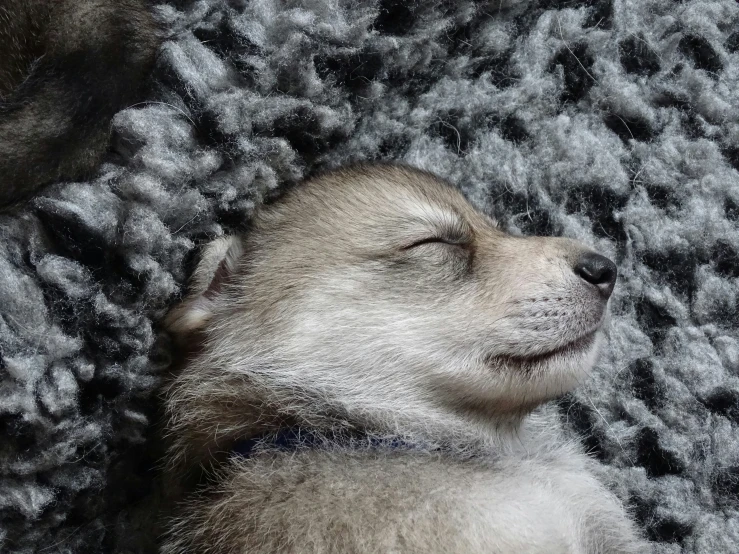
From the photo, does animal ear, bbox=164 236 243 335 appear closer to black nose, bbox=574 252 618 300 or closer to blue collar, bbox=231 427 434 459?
blue collar, bbox=231 427 434 459

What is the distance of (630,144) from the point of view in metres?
1.83

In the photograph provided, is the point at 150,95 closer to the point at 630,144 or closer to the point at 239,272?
the point at 239,272

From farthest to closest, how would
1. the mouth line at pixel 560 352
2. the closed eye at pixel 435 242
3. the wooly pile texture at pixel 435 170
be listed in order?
the closed eye at pixel 435 242, the mouth line at pixel 560 352, the wooly pile texture at pixel 435 170

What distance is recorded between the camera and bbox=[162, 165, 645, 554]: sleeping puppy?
1.39 metres

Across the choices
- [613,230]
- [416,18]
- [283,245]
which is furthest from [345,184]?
[613,230]

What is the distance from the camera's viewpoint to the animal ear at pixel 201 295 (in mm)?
1514

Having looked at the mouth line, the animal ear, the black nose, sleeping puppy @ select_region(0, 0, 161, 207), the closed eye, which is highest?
sleeping puppy @ select_region(0, 0, 161, 207)

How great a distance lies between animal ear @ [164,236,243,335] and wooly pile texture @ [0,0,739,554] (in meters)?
0.03

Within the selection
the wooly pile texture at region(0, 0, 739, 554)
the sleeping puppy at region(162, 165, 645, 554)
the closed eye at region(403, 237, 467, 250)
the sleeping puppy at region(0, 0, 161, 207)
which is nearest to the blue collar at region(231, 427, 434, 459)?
the sleeping puppy at region(162, 165, 645, 554)

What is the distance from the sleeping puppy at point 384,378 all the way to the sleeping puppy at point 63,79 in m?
0.32

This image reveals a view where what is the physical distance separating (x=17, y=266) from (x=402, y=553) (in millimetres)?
815

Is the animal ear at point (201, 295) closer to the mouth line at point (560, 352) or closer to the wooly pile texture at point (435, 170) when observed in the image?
the wooly pile texture at point (435, 170)

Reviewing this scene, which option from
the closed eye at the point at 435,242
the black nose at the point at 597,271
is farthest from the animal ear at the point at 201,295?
the black nose at the point at 597,271

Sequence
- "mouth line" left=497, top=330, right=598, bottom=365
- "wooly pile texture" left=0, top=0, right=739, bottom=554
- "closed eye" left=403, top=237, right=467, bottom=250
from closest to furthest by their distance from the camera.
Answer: "wooly pile texture" left=0, top=0, right=739, bottom=554 < "mouth line" left=497, top=330, right=598, bottom=365 < "closed eye" left=403, top=237, right=467, bottom=250
